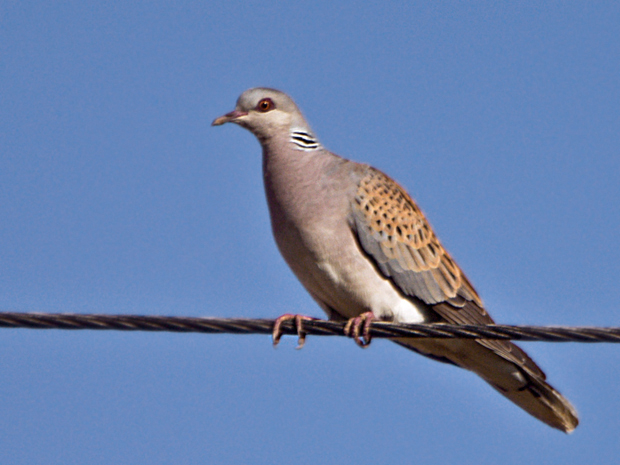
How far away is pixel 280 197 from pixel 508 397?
6.06 ft

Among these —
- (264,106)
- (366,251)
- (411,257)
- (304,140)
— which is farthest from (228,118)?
(411,257)

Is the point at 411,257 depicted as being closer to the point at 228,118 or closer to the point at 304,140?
the point at 304,140

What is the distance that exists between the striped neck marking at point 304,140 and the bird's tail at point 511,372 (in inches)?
51.0

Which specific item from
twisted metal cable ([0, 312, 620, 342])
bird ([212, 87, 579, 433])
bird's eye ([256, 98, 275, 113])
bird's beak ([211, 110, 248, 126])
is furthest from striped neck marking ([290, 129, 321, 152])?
twisted metal cable ([0, 312, 620, 342])

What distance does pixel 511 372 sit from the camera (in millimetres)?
5922

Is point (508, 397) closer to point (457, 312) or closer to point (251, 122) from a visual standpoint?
point (457, 312)

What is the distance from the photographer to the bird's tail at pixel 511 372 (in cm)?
578

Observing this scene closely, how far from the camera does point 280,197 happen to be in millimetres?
5824

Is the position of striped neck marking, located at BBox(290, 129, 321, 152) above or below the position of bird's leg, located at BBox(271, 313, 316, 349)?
above

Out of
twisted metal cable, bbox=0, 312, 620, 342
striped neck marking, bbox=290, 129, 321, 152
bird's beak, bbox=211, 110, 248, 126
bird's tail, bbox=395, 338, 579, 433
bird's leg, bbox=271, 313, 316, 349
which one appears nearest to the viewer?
twisted metal cable, bbox=0, 312, 620, 342

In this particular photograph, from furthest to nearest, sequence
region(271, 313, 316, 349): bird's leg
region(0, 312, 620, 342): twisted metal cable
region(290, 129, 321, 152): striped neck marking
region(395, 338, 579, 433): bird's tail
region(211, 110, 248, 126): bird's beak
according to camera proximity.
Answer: region(211, 110, 248, 126): bird's beak < region(290, 129, 321, 152): striped neck marking < region(395, 338, 579, 433): bird's tail < region(271, 313, 316, 349): bird's leg < region(0, 312, 620, 342): twisted metal cable

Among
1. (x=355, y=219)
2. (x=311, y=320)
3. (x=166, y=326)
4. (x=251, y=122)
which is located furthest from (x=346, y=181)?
(x=166, y=326)

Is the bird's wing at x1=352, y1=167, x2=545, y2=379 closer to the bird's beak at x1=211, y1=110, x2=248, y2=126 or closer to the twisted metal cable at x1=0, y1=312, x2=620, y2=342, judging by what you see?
the bird's beak at x1=211, y1=110, x2=248, y2=126

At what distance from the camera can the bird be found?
5.66 metres
